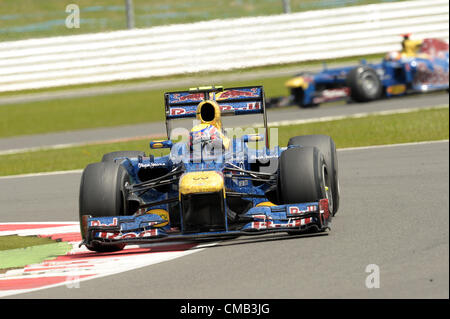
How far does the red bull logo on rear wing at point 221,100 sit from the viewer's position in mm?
9203

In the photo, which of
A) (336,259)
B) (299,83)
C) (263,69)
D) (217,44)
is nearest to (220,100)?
(336,259)

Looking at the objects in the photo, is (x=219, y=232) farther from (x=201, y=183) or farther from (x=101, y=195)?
(x=101, y=195)

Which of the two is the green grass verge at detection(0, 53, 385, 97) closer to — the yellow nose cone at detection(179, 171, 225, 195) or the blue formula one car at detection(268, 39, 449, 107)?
the blue formula one car at detection(268, 39, 449, 107)

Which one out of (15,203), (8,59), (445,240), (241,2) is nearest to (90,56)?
(8,59)

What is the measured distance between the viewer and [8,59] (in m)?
21.4

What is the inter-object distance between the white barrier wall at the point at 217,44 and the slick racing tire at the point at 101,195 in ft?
42.1

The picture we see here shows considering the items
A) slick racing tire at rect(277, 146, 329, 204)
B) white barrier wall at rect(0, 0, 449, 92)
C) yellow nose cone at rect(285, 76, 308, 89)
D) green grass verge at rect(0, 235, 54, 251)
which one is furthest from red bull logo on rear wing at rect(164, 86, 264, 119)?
white barrier wall at rect(0, 0, 449, 92)

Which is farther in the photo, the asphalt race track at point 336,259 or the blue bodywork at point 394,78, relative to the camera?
the blue bodywork at point 394,78

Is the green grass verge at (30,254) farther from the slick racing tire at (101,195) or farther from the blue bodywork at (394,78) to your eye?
the blue bodywork at (394,78)

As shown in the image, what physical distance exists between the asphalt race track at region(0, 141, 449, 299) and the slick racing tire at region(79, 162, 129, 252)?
972 mm

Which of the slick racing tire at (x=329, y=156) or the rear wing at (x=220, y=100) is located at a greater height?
the rear wing at (x=220, y=100)

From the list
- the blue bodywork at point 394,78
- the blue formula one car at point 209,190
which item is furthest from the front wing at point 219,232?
the blue bodywork at point 394,78

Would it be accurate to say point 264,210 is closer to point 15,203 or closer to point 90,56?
point 15,203
